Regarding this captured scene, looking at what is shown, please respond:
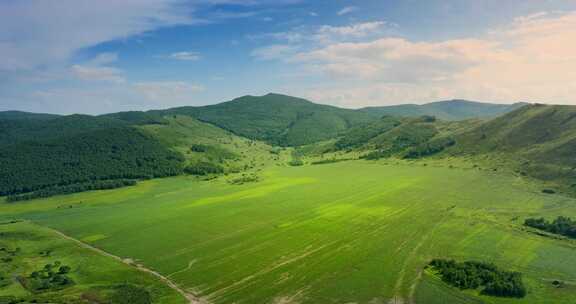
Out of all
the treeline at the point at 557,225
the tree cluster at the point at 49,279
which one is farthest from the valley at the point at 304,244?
the treeline at the point at 557,225

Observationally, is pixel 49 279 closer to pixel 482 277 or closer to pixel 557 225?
pixel 482 277

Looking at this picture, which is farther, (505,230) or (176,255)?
(505,230)

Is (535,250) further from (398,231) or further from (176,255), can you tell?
(176,255)

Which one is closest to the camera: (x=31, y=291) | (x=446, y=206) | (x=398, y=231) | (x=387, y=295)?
(x=387, y=295)

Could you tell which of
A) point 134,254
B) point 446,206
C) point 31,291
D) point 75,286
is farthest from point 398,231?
point 31,291

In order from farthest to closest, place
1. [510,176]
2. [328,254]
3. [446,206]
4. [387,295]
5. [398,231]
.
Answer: [510,176], [446,206], [398,231], [328,254], [387,295]

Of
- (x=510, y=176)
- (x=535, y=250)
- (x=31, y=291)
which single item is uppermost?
(x=510, y=176)

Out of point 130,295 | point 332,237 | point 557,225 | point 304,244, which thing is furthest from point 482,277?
point 130,295

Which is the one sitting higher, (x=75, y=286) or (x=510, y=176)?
(x=510, y=176)
